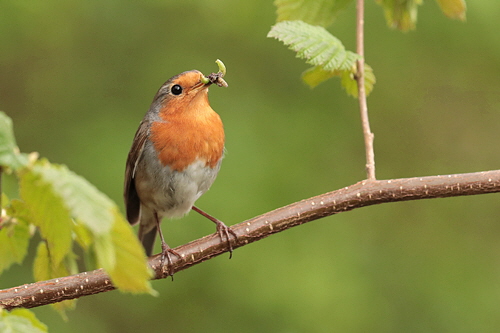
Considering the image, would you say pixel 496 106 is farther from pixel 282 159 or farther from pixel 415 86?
pixel 282 159

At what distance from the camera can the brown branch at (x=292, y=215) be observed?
7.85ft

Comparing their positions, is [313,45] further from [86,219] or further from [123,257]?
[86,219]

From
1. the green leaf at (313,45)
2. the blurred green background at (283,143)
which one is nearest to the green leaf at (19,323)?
the green leaf at (313,45)

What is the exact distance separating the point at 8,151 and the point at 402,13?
202 centimetres

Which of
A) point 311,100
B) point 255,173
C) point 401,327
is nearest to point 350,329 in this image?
point 401,327

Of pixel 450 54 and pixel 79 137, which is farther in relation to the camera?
pixel 450 54

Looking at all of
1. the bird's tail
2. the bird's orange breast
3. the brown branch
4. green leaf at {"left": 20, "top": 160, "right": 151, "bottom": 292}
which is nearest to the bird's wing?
the bird's orange breast

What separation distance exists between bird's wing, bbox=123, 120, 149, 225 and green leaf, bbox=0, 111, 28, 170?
2405mm

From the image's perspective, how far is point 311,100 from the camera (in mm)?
6273

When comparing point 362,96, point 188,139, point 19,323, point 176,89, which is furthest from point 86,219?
point 176,89

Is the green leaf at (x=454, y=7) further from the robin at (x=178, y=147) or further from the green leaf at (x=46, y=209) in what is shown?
the green leaf at (x=46, y=209)

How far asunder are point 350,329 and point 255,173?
63.1 inches

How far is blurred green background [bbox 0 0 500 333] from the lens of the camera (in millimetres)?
5555

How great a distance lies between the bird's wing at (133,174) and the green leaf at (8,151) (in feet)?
7.89
